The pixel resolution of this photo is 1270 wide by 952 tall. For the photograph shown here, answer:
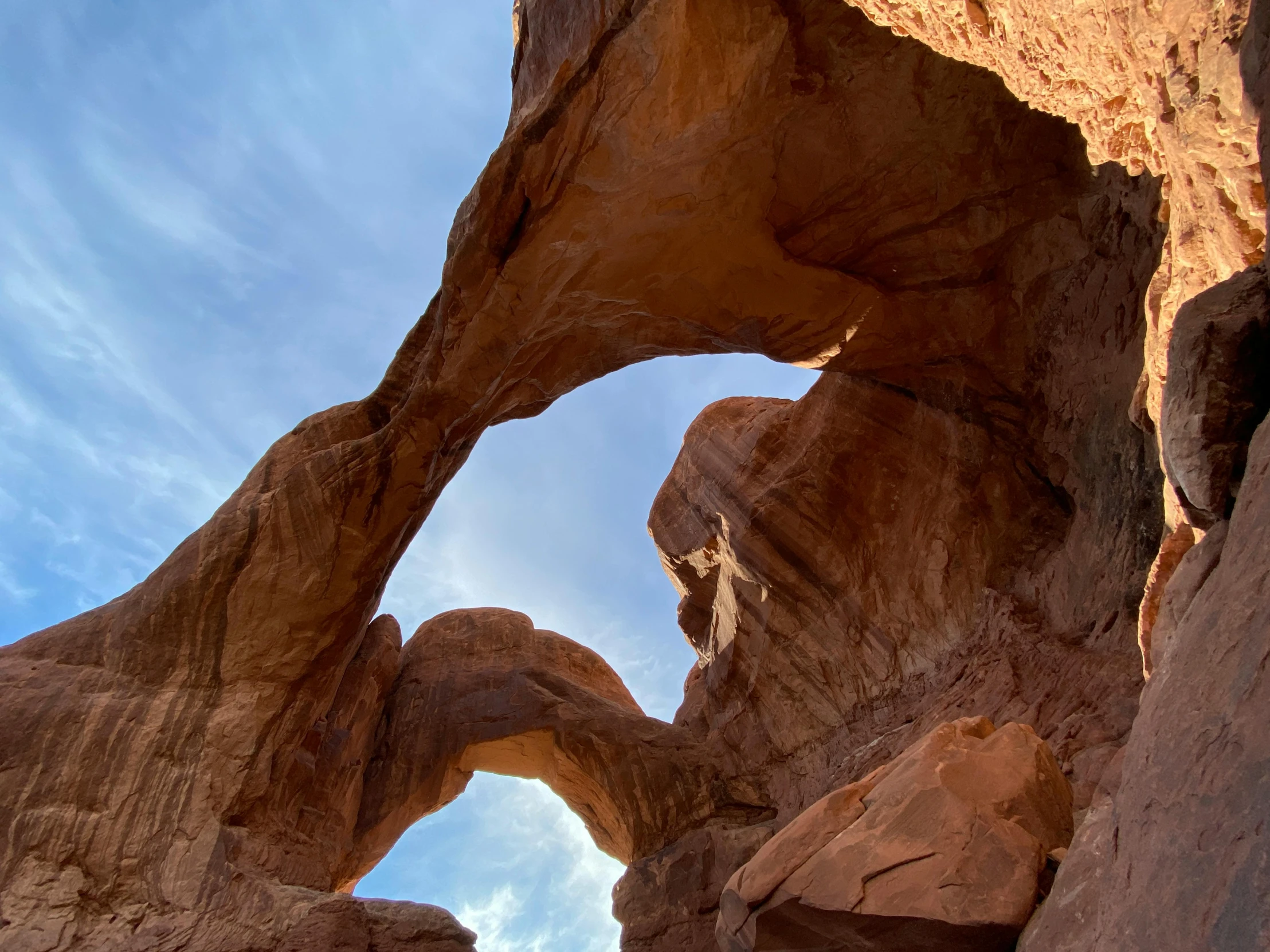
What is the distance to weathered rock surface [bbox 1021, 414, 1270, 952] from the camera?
8.38 feet

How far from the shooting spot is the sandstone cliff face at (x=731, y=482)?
9.30 meters

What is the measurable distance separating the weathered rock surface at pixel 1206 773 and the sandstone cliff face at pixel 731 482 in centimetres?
232

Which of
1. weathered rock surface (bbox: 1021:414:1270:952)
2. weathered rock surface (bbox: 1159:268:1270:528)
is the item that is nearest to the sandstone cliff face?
weathered rock surface (bbox: 1159:268:1270:528)

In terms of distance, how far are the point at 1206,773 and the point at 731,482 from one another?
41.3ft

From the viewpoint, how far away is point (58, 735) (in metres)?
10.3

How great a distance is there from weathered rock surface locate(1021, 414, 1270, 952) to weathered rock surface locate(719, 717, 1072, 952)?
1.01 meters

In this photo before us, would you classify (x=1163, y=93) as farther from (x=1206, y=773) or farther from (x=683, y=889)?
(x=683, y=889)

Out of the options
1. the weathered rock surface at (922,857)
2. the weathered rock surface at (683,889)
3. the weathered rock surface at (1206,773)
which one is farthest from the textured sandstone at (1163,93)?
the weathered rock surface at (683,889)

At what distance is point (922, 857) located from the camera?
531cm

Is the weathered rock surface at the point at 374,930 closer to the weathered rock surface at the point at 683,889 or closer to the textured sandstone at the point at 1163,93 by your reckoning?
the weathered rock surface at the point at 683,889

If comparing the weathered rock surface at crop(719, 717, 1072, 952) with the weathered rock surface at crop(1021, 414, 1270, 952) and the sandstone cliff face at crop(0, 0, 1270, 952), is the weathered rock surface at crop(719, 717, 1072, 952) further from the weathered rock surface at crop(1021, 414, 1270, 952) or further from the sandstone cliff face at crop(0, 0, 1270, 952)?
the weathered rock surface at crop(1021, 414, 1270, 952)

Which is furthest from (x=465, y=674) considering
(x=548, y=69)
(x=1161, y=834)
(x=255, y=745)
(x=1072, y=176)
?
(x=1161, y=834)

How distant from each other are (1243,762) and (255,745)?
1096 cm

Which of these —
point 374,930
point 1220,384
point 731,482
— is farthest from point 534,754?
point 1220,384
